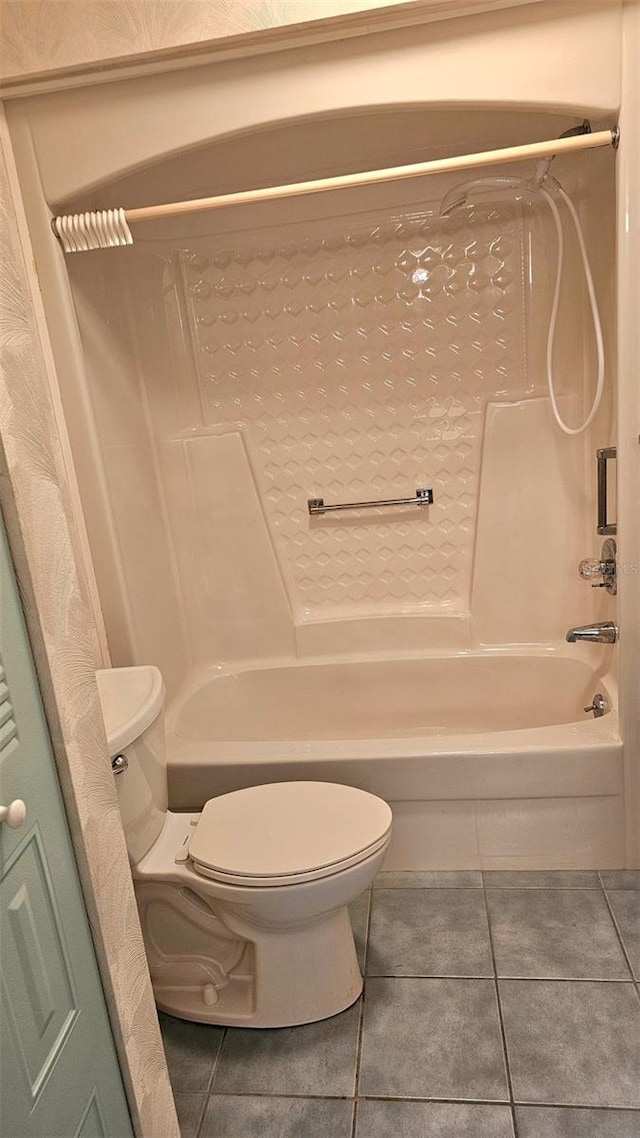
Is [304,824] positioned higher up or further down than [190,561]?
further down

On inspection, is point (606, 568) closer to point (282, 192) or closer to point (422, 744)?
point (422, 744)

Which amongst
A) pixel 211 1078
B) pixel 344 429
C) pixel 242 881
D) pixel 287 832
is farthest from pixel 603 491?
pixel 211 1078

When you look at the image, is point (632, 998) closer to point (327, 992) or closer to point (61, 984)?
point (327, 992)

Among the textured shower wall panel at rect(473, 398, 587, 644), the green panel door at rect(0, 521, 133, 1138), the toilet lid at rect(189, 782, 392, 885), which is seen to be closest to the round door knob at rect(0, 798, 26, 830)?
the green panel door at rect(0, 521, 133, 1138)

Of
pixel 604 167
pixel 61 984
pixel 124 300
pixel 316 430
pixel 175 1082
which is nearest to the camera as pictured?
pixel 61 984

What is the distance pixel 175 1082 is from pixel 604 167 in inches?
105

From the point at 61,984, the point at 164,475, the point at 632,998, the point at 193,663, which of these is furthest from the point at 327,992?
the point at 164,475

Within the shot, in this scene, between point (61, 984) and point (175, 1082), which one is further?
point (175, 1082)

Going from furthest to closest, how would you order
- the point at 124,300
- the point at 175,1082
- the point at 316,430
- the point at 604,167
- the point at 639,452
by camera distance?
the point at 316,430, the point at 124,300, the point at 604,167, the point at 639,452, the point at 175,1082

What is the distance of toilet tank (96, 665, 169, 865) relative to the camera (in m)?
1.50

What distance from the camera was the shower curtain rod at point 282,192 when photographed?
1718 mm

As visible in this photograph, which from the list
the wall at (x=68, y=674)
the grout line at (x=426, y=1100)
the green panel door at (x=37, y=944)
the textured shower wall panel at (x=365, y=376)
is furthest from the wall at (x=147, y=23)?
the grout line at (x=426, y=1100)

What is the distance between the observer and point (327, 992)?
165cm

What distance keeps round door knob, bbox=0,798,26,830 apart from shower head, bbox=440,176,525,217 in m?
1.96
